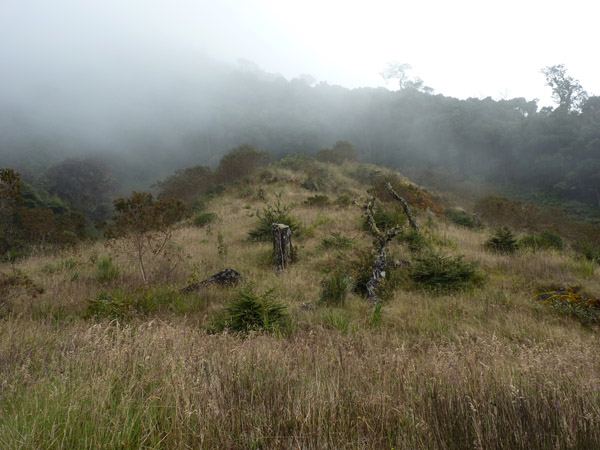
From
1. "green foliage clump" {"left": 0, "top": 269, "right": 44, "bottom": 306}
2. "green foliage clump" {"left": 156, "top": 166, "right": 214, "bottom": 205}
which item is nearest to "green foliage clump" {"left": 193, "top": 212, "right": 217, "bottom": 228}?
"green foliage clump" {"left": 156, "top": 166, "right": 214, "bottom": 205}

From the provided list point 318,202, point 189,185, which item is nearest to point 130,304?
point 318,202

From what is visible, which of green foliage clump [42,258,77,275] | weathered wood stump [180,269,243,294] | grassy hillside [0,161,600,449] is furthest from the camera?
green foliage clump [42,258,77,275]

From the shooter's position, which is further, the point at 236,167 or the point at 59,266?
the point at 236,167

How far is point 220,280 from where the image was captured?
588 centimetres

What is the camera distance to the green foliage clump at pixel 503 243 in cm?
798

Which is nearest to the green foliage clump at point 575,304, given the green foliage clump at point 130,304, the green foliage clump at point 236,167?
the green foliage clump at point 130,304

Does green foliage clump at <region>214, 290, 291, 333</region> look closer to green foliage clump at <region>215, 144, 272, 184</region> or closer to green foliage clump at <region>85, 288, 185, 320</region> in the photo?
green foliage clump at <region>85, 288, 185, 320</region>

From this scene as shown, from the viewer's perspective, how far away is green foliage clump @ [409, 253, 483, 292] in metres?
5.34

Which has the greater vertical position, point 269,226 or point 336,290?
point 336,290

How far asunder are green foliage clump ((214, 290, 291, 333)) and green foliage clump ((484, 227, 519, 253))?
709cm

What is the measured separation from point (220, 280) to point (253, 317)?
236cm

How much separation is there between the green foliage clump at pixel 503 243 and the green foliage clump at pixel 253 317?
7.09 metres

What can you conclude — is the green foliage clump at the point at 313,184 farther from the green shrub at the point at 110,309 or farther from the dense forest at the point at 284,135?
the green shrub at the point at 110,309

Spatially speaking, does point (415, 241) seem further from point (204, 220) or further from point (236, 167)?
point (236, 167)
